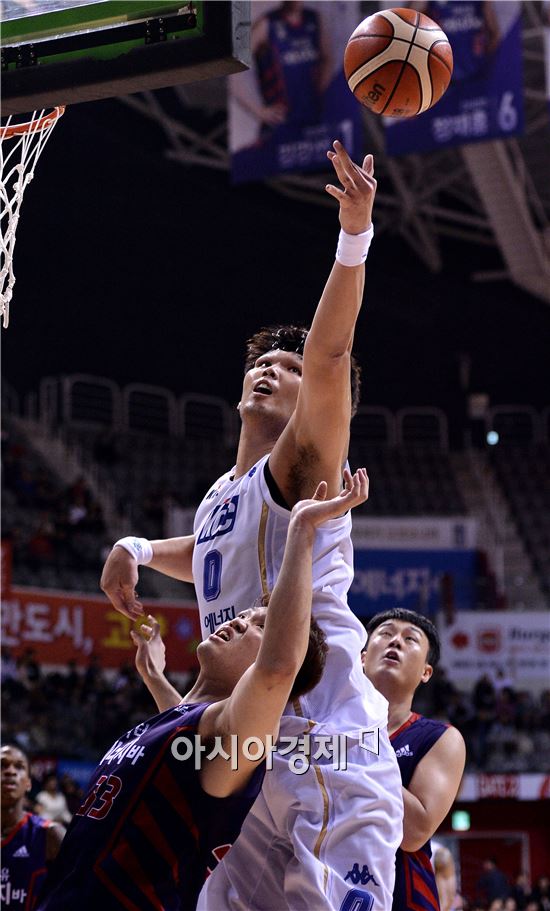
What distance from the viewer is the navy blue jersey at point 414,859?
4125 millimetres

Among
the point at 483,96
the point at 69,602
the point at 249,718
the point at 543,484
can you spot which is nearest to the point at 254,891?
the point at 249,718

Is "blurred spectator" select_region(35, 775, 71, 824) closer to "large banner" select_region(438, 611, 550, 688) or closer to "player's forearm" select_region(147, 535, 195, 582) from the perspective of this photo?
"player's forearm" select_region(147, 535, 195, 582)

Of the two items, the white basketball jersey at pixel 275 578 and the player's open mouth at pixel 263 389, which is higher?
the player's open mouth at pixel 263 389

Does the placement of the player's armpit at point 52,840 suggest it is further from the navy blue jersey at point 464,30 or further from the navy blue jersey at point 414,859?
the navy blue jersey at point 464,30

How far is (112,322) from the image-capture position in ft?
68.8

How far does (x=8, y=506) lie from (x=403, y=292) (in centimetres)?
980

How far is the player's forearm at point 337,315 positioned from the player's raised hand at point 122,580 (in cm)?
108

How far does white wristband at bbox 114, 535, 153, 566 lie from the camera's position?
4199 mm

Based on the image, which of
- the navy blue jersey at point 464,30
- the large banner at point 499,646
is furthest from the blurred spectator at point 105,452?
the navy blue jersey at point 464,30

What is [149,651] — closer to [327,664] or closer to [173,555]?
[173,555]

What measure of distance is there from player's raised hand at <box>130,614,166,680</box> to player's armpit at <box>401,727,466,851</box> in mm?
922

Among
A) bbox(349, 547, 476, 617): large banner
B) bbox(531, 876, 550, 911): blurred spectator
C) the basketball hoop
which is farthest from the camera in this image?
bbox(349, 547, 476, 617): large banner

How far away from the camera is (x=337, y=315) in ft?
11.3

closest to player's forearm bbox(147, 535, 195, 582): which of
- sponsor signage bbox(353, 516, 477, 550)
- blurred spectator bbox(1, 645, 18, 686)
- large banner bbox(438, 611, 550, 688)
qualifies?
blurred spectator bbox(1, 645, 18, 686)
